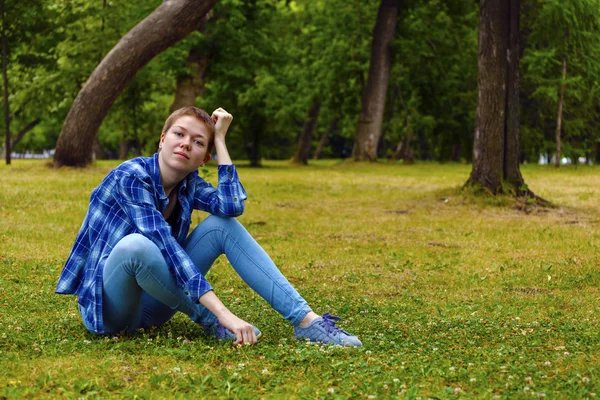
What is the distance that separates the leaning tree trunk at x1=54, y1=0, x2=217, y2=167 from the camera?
18.2 m

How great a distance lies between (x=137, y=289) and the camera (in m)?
5.06

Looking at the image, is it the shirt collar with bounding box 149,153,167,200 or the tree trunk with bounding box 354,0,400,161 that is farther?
the tree trunk with bounding box 354,0,400,161

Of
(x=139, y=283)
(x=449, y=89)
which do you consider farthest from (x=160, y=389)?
(x=449, y=89)

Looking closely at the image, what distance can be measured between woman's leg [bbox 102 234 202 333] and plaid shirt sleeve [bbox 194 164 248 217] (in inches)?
22.5

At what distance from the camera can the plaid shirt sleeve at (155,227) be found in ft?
16.2

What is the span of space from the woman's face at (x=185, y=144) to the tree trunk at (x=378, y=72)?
26568mm

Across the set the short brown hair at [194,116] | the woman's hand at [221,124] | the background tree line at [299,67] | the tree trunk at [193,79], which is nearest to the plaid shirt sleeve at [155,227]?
the short brown hair at [194,116]

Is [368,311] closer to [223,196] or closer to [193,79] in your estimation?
[223,196]

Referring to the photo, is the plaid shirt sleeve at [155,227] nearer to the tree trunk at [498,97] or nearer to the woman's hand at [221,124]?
the woman's hand at [221,124]

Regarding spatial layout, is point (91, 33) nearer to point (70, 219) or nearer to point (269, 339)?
point (70, 219)

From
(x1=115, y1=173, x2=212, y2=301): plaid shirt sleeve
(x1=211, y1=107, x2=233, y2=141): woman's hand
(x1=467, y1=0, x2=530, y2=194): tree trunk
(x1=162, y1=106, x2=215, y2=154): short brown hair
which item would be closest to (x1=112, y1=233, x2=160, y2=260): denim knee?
(x1=115, y1=173, x2=212, y2=301): plaid shirt sleeve

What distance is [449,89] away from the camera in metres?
38.2

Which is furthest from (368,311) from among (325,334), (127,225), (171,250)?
(127,225)

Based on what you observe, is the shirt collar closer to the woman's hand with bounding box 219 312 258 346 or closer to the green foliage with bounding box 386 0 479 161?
the woman's hand with bounding box 219 312 258 346
